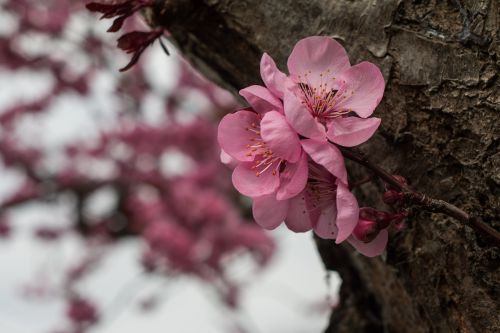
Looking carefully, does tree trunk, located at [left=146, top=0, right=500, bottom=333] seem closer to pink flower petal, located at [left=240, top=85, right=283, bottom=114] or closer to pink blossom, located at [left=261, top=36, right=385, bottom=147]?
pink blossom, located at [left=261, top=36, right=385, bottom=147]

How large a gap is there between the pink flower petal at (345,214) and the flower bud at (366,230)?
0.12ft

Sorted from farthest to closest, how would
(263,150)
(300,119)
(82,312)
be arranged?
(82,312) < (263,150) < (300,119)

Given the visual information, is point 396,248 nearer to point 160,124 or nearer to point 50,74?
point 160,124

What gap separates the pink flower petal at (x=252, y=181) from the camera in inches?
27.6

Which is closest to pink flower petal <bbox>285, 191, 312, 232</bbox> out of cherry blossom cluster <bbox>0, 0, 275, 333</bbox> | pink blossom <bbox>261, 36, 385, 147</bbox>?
pink blossom <bbox>261, 36, 385, 147</bbox>

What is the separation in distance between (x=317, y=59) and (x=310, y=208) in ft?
0.63

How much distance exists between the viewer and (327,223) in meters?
0.75

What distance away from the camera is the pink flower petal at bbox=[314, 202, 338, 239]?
2.45 ft

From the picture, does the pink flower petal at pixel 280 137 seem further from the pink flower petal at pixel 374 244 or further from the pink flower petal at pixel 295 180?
the pink flower petal at pixel 374 244

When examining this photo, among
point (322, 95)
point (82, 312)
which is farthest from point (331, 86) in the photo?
point (82, 312)

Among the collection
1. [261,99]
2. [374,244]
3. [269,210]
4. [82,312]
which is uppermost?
[261,99]

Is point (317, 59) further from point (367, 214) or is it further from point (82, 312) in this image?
point (82, 312)

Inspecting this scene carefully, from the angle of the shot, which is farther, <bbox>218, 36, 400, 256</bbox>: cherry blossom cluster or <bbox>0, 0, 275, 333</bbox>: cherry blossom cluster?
<bbox>0, 0, 275, 333</bbox>: cherry blossom cluster

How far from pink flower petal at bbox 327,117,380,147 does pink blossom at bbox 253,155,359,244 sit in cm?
5
